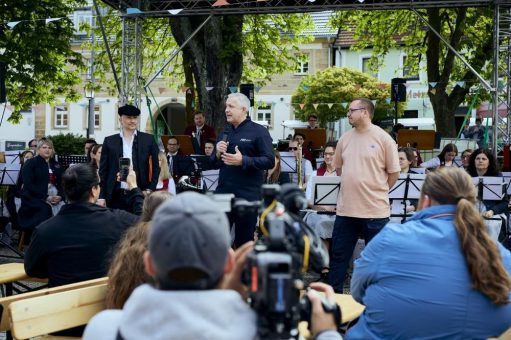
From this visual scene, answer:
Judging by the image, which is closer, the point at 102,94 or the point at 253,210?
the point at 253,210

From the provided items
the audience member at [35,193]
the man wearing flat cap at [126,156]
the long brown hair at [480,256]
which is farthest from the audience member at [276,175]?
the long brown hair at [480,256]

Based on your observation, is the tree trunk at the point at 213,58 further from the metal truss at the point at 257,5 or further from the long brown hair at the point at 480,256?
the long brown hair at the point at 480,256

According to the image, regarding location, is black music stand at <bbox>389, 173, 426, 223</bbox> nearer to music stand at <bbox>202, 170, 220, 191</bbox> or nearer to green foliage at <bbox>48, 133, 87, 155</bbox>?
music stand at <bbox>202, 170, 220, 191</bbox>

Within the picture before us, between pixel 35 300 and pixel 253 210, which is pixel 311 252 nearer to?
pixel 253 210

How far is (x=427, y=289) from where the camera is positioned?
3361 mm

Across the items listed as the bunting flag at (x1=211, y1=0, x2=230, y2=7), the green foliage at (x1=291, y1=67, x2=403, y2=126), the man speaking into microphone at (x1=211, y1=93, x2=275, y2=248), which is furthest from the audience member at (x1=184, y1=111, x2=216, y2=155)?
the green foliage at (x1=291, y1=67, x2=403, y2=126)

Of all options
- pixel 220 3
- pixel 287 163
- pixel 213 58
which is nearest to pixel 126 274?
pixel 287 163

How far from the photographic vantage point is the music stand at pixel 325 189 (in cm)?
858

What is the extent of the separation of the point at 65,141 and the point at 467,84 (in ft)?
54.2

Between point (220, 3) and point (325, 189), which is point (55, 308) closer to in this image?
point (325, 189)

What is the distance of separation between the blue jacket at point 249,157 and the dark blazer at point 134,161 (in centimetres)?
90

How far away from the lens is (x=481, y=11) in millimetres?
20766

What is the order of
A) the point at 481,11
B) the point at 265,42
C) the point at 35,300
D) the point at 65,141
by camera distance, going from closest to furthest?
the point at 35,300
the point at 481,11
the point at 265,42
the point at 65,141

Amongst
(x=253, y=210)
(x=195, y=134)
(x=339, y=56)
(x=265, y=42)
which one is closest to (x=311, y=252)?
(x=253, y=210)
